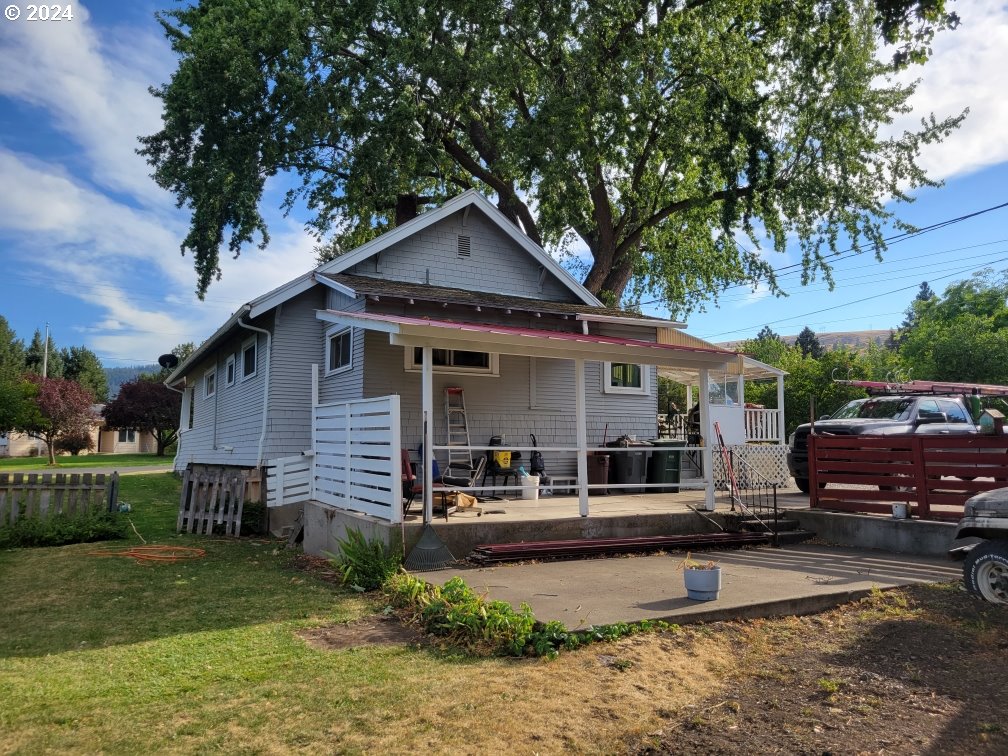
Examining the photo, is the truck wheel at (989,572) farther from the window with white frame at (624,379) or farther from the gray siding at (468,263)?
the gray siding at (468,263)

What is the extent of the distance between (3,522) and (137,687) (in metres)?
8.04

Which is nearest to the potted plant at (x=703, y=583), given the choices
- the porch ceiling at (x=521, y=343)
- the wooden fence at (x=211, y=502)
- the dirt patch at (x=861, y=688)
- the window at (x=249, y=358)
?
the dirt patch at (x=861, y=688)

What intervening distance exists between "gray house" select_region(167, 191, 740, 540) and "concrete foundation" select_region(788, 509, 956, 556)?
2.39 meters

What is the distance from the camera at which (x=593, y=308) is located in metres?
15.6

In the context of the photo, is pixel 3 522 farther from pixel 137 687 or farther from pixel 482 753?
pixel 482 753

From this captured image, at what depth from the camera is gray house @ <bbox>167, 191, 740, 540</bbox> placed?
10.6 meters

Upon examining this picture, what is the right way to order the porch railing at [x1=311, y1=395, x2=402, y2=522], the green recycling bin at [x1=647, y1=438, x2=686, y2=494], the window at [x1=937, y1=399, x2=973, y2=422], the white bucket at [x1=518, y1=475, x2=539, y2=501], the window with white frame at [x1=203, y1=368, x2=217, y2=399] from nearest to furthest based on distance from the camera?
the porch railing at [x1=311, y1=395, x2=402, y2=522]
the white bucket at [x1=518, y1=475, x2=539, y2=501]
the window at [x1=937, y1=399, x2=973, y2=422]
the green recycling bin at [x1=647, y1=438, x2=686, y2=494]
the window with white frame at [x1=203, y1=368, x2=217, y2=399]

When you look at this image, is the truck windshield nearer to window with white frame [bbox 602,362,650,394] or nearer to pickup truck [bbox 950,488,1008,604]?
window with white frame [bbox 602,362,650,394]

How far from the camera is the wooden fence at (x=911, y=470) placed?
934 centimetres

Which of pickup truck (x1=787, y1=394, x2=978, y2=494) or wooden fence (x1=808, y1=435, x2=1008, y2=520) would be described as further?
pickup truck (x1=787, y1=394, x2=978, y2=494)

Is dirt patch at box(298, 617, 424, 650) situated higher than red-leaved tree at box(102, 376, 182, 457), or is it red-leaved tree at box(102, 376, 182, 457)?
red-leaved tree at box(102, 376, 182, 457)

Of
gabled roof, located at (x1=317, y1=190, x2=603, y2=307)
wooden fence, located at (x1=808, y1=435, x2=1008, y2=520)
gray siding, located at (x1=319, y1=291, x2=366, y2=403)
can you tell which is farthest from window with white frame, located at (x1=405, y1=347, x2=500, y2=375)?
wooden fence, located at (x1=808, y1=435, x2=1008, y2=520)

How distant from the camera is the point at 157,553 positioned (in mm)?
9906

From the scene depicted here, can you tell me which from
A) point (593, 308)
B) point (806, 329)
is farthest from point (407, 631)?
point (806, 329)
